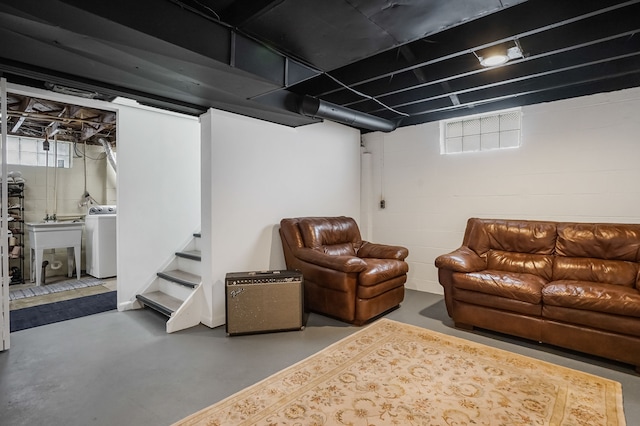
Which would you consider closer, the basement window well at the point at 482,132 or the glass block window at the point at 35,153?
the basement window well at the point at 482,132

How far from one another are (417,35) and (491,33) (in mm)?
613

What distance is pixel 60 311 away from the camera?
358 cm

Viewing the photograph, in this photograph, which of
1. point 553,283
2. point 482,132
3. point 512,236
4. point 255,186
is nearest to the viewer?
point 553,283

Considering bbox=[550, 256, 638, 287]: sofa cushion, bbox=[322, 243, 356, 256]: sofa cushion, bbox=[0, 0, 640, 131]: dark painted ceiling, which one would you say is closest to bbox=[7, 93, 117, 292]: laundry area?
bbox=[0, 0, 640, 131]: dark painted ceiling

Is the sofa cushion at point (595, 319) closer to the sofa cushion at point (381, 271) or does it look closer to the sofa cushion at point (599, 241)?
the sofa cushion at point (599, 241)

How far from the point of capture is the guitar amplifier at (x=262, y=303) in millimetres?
2992

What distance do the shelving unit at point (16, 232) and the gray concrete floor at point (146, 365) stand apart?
2591mm

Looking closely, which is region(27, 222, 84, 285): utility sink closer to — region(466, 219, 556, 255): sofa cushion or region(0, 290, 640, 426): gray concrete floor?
region(0, 290, 640, 426): gray concrete floor

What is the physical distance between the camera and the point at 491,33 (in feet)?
7.48

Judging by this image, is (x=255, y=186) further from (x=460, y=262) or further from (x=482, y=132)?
(x=482, y=132)

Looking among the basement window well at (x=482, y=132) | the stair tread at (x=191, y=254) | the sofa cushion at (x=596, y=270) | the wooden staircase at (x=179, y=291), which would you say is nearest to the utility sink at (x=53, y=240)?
the wooden staircase at (x=179, y=291)

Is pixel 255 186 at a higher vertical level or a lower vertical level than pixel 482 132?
lower

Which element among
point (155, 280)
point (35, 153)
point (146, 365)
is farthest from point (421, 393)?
point (35, 153)

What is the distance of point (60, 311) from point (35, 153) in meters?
3.39
